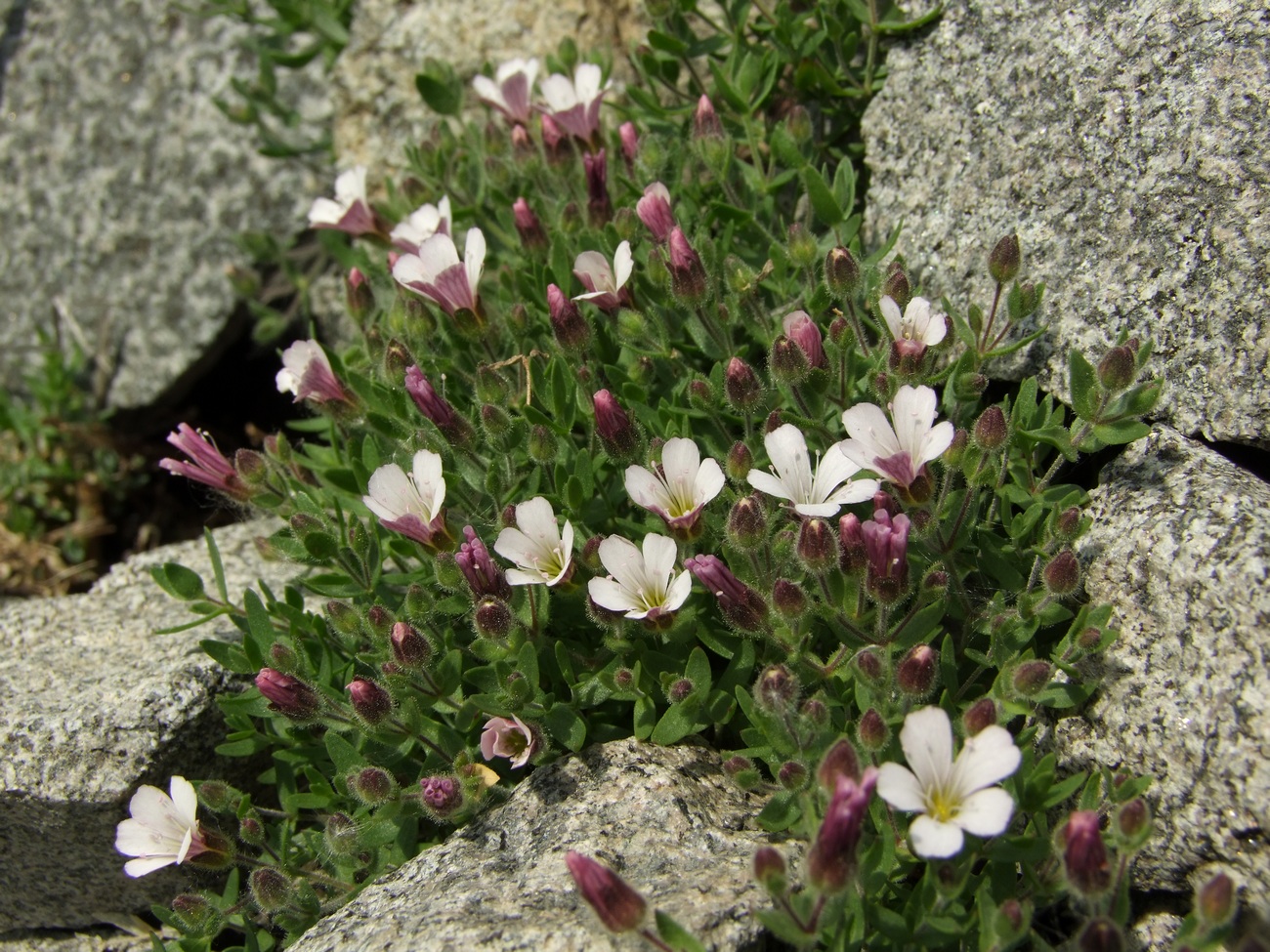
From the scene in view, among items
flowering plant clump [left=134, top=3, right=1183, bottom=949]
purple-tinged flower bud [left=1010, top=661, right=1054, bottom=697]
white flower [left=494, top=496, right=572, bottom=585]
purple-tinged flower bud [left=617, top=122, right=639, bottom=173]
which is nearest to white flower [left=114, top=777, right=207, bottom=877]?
flowering plant clump [left=134, top=3, right=1183, bottom=949]

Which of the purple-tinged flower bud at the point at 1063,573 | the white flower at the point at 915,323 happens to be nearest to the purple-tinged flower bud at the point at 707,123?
the white flower at the point at 915,323

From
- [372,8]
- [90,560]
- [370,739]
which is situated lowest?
[90,560]

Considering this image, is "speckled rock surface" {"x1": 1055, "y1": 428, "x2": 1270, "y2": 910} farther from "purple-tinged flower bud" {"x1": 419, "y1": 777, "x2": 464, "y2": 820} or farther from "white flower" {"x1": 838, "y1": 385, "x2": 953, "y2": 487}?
"purple-tinged flower bud" {"x1": 419, "y1": 777, "x2": 464, "y2": 820}

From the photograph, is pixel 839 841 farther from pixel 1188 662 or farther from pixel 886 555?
pixel 1188 662

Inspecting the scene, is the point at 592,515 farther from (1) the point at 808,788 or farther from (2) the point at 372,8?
(2) the point at 372,8

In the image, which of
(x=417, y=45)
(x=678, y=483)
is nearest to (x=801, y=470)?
(x=678, y=483)

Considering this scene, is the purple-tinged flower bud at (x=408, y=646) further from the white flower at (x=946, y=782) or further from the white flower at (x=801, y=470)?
the white flower at (x=946, y=782)

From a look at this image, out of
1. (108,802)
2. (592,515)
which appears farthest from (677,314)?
(108,802)
